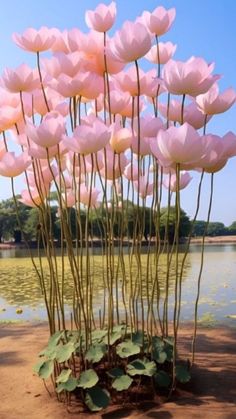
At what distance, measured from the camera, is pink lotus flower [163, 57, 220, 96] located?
176cm

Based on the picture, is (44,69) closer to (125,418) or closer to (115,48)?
(115,48)

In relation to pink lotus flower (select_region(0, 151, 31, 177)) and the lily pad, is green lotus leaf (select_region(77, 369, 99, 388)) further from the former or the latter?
pink lotus flower (select_region(0, 151, 31, 177))

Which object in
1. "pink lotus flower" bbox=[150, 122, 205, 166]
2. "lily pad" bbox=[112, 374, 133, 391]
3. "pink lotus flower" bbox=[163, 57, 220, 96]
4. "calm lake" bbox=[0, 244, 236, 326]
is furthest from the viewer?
"calm lake" bbox=[0, 244, 236, 326]

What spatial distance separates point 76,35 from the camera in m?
1.94

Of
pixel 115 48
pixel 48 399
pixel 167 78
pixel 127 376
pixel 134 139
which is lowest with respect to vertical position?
pixel 48 399

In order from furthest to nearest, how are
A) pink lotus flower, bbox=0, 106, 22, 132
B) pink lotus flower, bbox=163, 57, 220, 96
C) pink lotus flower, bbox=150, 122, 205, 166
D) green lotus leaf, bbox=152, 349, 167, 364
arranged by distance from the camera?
pink lotus flower, bbox=0, 106, 22, 132 → green lotus leaf, bbox=152, 349, 167, 364 → pink lotus flower, bbox=163, 57, 220, 96 → pink lotus flower, bbox=150, 122, 205, 166

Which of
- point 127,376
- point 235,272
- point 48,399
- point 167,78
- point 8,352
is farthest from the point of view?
point 235,272

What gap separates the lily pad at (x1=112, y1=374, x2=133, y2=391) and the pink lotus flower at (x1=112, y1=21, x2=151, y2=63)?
126cm

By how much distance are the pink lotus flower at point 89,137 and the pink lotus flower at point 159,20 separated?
0.54m

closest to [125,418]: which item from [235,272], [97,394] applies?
[97,394]

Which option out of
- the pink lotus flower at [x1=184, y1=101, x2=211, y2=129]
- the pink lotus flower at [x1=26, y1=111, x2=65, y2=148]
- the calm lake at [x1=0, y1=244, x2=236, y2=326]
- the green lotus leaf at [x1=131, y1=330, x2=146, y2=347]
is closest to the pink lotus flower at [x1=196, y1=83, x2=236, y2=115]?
the pink lotus flower at [x1=184, y1=101, x2=211, y2=129]

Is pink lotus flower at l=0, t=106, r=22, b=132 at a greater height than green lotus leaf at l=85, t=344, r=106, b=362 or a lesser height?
greater

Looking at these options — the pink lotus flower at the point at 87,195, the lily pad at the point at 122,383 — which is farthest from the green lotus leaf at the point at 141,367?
the pink lotus flower at the point at 87,195

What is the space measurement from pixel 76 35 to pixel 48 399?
153 cm
